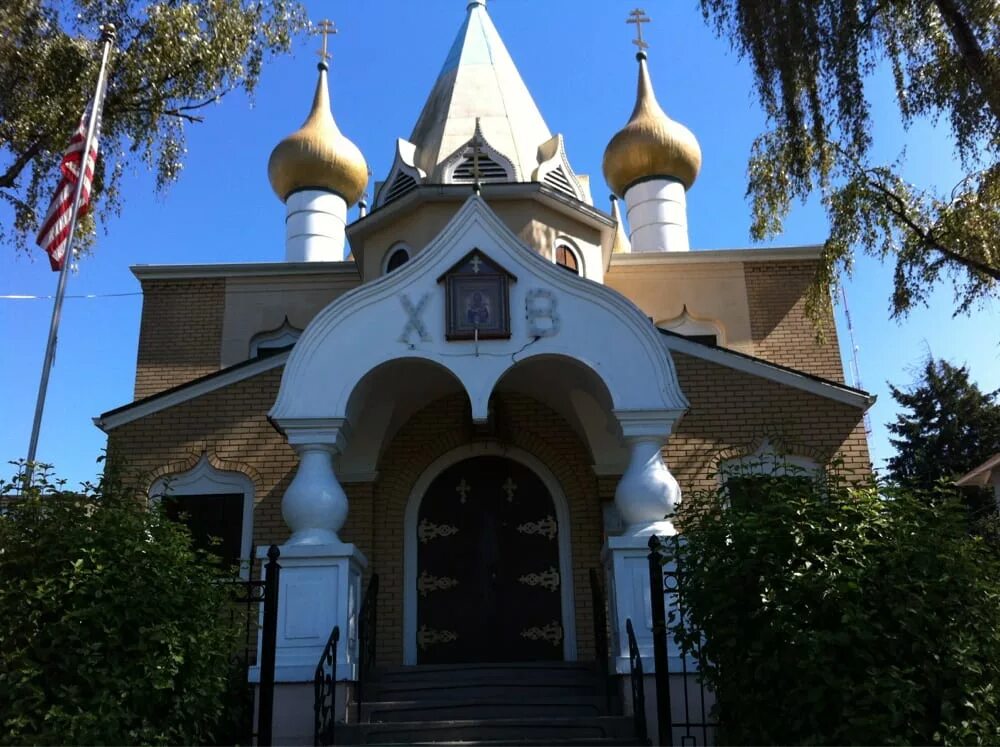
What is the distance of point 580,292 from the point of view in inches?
372

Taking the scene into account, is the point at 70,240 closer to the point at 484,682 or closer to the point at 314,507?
the point at 314,507

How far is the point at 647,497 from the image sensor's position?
28.5ft

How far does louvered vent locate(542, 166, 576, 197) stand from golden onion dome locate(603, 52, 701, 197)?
14.0 feet

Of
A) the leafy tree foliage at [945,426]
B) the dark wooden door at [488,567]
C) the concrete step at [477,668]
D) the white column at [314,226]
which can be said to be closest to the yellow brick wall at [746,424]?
the dark wooden door at [488,567]

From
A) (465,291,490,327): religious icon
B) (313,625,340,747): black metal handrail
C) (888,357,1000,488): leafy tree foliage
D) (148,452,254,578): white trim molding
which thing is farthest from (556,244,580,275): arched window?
(888,357,1000,488): leafy tree foliage

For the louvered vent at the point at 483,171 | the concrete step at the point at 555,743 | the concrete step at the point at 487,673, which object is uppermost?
the louvered vent at the point at 483,171

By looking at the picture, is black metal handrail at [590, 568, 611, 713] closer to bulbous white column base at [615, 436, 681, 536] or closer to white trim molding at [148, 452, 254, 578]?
bulbous white column base at [615, 436, 681, 536]

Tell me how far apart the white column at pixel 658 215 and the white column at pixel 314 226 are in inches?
220

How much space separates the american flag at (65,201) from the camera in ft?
34.4

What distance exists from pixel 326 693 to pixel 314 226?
12247mm

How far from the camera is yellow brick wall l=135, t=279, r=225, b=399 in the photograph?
14180 millimetres

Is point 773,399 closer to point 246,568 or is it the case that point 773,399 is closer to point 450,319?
point 450,319

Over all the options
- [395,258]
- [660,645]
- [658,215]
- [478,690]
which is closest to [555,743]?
[660,645]

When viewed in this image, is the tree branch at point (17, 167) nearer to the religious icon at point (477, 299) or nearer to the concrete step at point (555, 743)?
the religious icon at point (477, 299)
